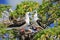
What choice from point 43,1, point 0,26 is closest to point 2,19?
point 0,26

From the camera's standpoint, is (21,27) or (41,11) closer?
(21,27)

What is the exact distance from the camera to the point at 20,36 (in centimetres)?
1522

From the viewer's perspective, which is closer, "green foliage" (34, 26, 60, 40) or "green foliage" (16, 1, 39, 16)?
"green foliage" (34, 26, 60, 40)

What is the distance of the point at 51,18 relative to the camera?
15367 mm

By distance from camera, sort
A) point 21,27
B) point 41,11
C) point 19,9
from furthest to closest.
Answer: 1. point 19,9
2. point 41,11
3. point 21,27

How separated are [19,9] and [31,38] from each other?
6.85ft

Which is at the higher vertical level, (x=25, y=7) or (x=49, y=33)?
(x=25, y=7)

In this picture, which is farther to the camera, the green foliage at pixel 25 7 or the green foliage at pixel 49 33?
the green foliage at pixel 25 7

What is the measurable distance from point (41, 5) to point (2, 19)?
1729 mm

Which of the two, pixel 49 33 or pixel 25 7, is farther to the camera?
pixel 25 7

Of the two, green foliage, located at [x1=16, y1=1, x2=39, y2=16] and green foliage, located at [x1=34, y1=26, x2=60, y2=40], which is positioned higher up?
green foliage, located at [x1=16, y1=1, x2=39, y2=16]

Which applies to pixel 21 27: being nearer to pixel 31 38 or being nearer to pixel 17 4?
pixel 31 38

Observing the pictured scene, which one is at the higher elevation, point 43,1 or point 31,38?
point 43,1

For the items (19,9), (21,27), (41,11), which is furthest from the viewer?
(19,9)
